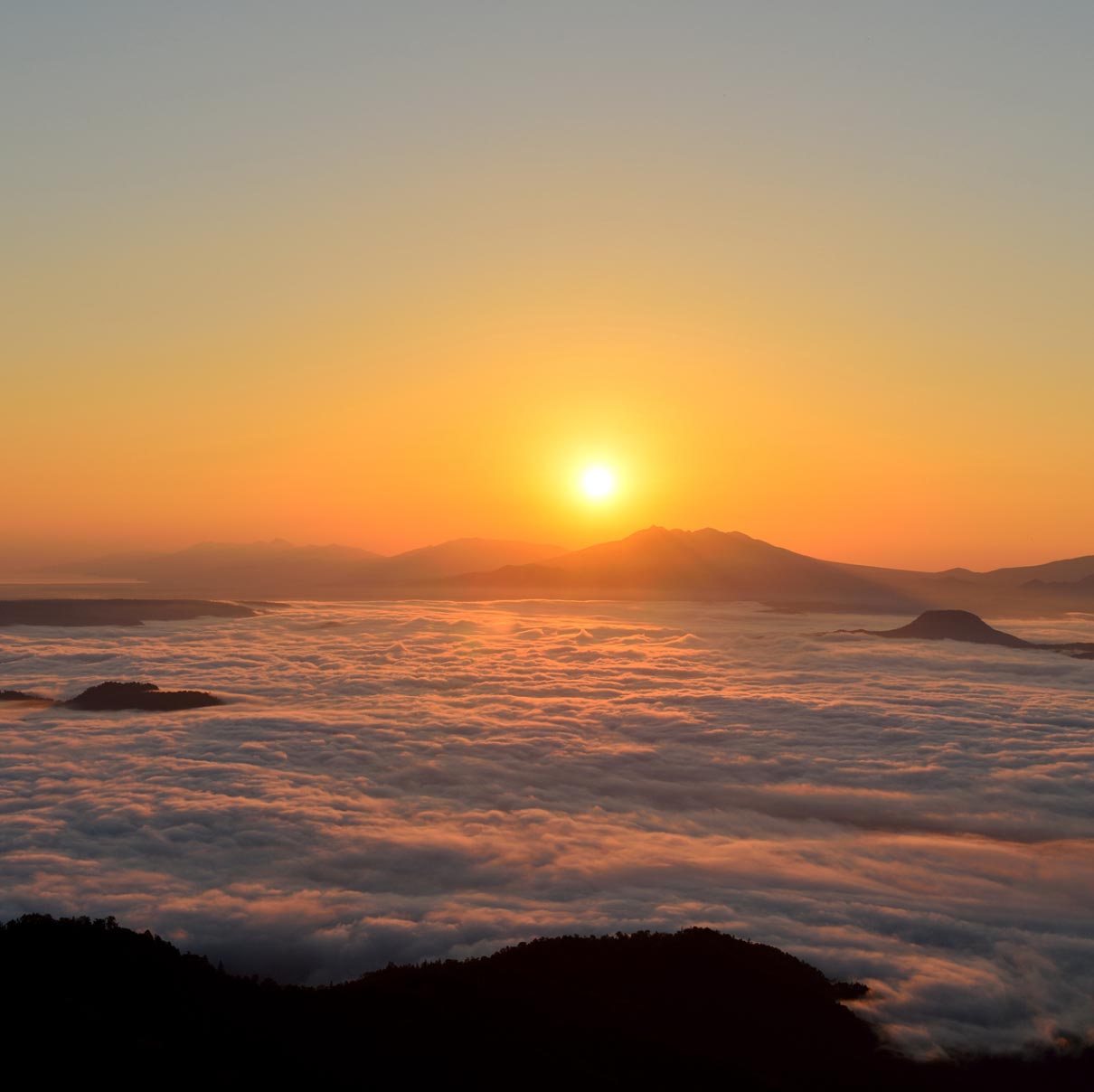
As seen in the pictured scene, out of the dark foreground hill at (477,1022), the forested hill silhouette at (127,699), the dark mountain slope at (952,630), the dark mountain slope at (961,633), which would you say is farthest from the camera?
the dark mountain slope at (952,630)

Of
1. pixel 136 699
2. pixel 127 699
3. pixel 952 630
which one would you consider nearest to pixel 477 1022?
pixel 136 699

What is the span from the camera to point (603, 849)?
64.5ft

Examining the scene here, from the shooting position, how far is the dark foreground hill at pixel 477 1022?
8.07 m

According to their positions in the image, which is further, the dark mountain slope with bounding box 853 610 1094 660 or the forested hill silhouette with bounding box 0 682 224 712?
the dark mountain slope with bounding box 853 610 1094 660

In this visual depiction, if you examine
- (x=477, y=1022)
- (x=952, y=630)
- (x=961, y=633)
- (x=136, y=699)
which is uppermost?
(x=952, y=630)

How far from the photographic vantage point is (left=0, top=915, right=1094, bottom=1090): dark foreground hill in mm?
8070

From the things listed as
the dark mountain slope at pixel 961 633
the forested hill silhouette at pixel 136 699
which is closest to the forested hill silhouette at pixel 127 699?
the forested hill silhouette at pixel 136 699

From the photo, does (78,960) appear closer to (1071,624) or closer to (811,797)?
(811,797)

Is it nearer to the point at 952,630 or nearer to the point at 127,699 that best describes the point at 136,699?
the point at 127,699

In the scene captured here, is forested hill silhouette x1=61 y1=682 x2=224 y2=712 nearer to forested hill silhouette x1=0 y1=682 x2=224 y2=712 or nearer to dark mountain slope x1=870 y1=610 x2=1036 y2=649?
forested hill silhouette x1=0 y1=682 x2=224 y2=712

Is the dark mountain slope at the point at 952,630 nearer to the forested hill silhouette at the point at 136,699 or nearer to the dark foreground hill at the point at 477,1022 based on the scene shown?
the forested hill silhouette at the point at 136,699

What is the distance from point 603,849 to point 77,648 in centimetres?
5910

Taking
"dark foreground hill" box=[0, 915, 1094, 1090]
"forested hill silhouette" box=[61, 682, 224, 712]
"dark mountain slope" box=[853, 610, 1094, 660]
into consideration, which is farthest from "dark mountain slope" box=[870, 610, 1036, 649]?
"dark foreground hill" box=[0, 915, 1094, 1090]

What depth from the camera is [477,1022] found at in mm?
9258
